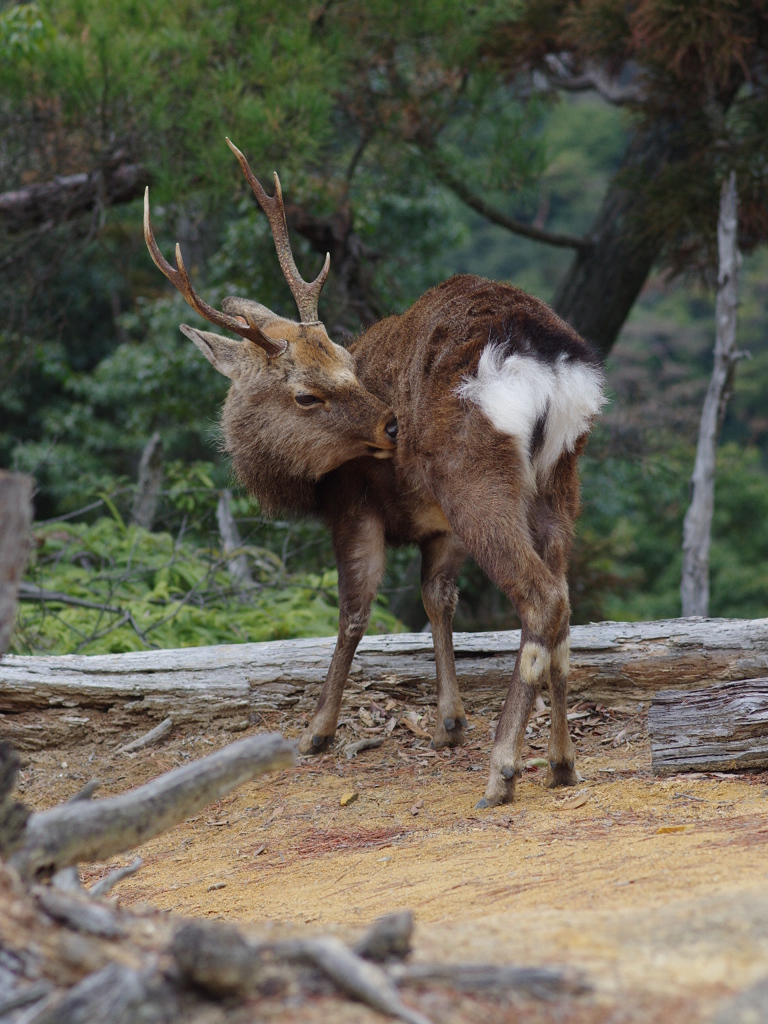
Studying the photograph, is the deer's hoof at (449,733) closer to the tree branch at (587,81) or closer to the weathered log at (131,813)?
the weathered log at (131,813)

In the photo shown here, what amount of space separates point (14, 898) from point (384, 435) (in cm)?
335

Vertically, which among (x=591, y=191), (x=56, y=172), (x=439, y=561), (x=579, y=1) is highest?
(x=591, y=191)

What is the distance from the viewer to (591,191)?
33.3 meters

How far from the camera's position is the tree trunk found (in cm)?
962

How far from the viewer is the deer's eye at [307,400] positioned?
17.5 ft

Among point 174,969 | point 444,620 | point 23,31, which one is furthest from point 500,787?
point 23,31

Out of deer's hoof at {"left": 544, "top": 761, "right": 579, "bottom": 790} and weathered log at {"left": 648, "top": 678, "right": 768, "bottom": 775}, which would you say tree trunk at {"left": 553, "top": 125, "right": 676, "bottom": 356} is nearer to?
weathered log at {"left": 648, "top": 678, "right": 768, "bottom": 775}

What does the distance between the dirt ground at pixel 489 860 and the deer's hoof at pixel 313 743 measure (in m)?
0.07

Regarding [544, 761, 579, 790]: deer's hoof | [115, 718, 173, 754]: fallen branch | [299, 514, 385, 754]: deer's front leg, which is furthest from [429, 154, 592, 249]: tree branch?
[544, 761, 579, 790]: deer's hoof

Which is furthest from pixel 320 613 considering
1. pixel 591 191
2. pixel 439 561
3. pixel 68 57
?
pixel 591 191

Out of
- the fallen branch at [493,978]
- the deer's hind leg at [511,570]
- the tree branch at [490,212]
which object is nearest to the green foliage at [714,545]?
the tree branch at [490,212]

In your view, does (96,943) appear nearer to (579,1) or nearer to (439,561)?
(439,561)

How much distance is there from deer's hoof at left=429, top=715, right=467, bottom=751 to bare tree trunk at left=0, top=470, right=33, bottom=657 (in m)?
3.72

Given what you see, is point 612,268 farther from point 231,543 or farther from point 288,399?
point 288,399
